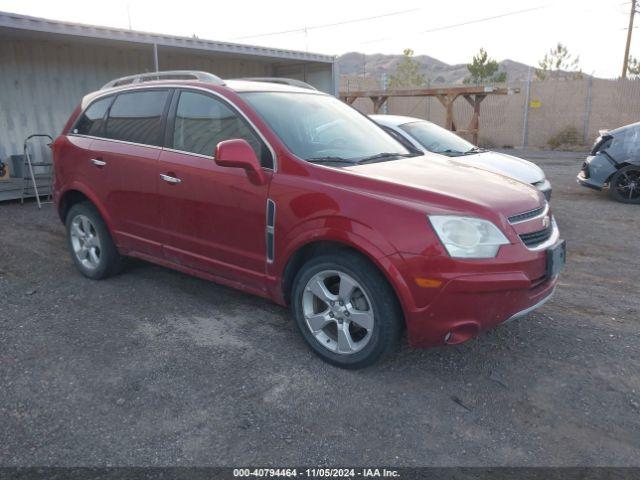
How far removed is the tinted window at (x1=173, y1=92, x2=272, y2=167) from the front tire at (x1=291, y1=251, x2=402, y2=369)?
0.92m

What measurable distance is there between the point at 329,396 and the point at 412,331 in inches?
24.5

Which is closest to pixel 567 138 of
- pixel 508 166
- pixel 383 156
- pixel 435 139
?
pixel 435 139

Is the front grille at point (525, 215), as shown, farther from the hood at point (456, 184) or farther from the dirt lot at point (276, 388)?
the dirt lot at point (276, 388)

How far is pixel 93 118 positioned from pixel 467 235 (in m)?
3.72

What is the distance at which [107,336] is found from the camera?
3885 millimetres

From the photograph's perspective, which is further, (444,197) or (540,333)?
(540,333)

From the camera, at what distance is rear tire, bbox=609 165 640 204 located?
355 inches

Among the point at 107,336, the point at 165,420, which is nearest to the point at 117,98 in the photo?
the point at 107,336

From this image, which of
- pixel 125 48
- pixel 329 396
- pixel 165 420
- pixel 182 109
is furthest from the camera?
pixel 125 48

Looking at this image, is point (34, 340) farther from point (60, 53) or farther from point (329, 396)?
point (60, 53)

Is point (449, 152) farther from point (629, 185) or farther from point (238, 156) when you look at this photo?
point (238, 156)

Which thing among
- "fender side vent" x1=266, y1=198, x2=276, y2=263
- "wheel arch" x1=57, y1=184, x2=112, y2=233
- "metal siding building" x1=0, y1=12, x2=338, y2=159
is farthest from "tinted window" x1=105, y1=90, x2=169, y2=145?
"metal siding building" x1=0, y1=12, x2=338, y2=159

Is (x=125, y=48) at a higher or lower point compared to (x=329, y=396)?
higher

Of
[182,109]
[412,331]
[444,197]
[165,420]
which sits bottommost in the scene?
[165,420]
